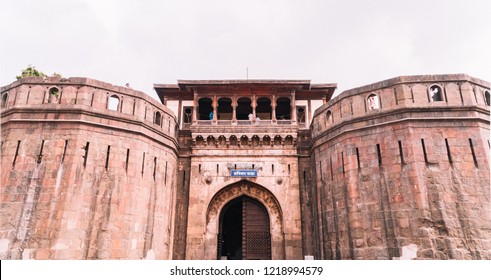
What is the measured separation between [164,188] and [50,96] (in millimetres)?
6143

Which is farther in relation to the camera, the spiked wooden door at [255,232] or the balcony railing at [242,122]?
the balcony railing at [242,122]

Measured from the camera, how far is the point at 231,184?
52.3 ft

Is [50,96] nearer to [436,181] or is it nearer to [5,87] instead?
[5,87]

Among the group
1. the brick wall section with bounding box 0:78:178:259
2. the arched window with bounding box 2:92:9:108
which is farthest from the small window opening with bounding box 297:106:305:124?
the arched window with bounding box 2:92:9:108

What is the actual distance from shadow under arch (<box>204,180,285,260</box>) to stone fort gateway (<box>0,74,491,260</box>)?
0.05 m

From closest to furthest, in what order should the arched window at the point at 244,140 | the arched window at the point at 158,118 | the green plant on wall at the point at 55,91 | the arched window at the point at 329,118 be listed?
the green plant on wall at the point at 55,91 < the arched window at the point at 329,118 < the arched window at the point at 158,118 < the arched window at the point at 244,140

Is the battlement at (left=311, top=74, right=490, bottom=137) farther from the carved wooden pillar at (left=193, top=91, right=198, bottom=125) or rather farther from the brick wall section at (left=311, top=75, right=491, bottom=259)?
the carved wooden pillar at (left=193, top=91, right=198, bottom=125)

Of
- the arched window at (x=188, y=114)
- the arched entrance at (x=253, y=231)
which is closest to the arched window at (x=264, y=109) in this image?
the arched window at (x=188, y=114)

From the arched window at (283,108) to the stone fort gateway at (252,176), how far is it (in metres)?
2.52

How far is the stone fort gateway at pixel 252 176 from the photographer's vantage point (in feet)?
36.7

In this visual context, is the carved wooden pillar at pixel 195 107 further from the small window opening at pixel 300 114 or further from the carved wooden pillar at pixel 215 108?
the small window opening at pixel 300 114

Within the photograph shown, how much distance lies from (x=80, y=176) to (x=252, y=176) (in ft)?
25.3

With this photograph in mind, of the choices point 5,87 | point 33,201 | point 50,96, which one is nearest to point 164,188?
point 33,201

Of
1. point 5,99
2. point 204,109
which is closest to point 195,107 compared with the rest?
point 204,109
